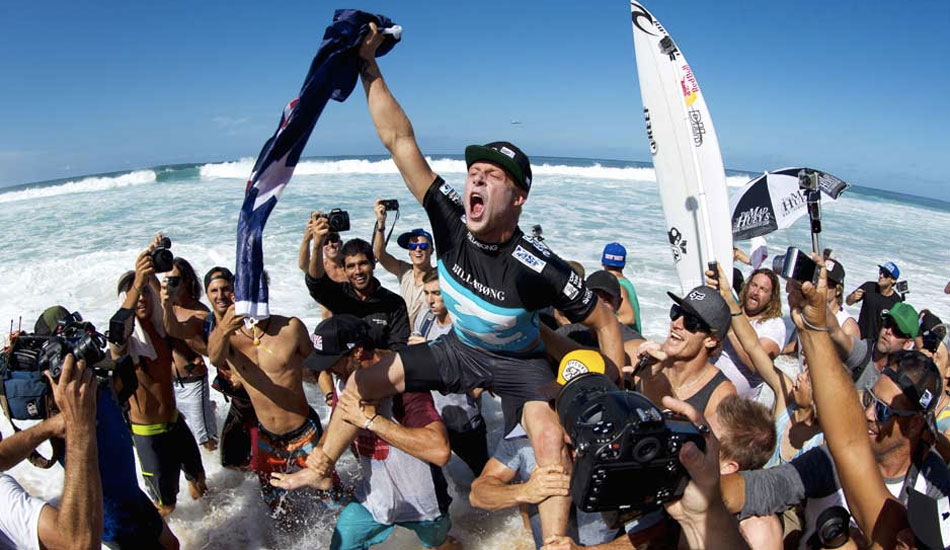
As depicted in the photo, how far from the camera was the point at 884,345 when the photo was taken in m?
4.50

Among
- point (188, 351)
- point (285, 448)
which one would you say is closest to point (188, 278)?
point (188, 351)

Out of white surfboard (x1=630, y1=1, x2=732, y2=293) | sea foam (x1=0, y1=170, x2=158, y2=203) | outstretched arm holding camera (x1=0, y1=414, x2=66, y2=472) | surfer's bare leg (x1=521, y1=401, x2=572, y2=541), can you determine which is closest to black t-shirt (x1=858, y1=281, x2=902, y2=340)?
white surfboard (x1=630, y1=1, x2=732, y2=293)

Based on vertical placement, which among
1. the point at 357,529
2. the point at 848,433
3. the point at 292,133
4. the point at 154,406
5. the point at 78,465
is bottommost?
the point at 357,529

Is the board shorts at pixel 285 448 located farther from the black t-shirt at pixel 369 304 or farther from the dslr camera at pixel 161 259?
the dslr camera at pixel 161 259

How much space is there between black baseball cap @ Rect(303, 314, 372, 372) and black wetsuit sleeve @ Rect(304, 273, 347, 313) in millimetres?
1761

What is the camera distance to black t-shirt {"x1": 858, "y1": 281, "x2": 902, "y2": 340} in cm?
659

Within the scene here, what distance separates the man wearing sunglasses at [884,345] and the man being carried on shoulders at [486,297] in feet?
6.13

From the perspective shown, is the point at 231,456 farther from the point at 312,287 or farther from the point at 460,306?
the point at 460,306

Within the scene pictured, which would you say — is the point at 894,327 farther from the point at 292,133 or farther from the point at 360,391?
the point at 292,133

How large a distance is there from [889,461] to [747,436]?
0.66 m

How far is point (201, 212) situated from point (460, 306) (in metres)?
19.3

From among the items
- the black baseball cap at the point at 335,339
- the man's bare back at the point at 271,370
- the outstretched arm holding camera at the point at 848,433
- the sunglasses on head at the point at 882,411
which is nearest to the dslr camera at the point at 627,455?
the outstretched arm holding camera at the point at 848,433

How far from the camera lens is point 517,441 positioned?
3.07m

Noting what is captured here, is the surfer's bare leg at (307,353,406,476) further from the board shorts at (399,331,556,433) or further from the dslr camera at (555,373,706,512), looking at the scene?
the dslr camera at (555,373,706,512)
